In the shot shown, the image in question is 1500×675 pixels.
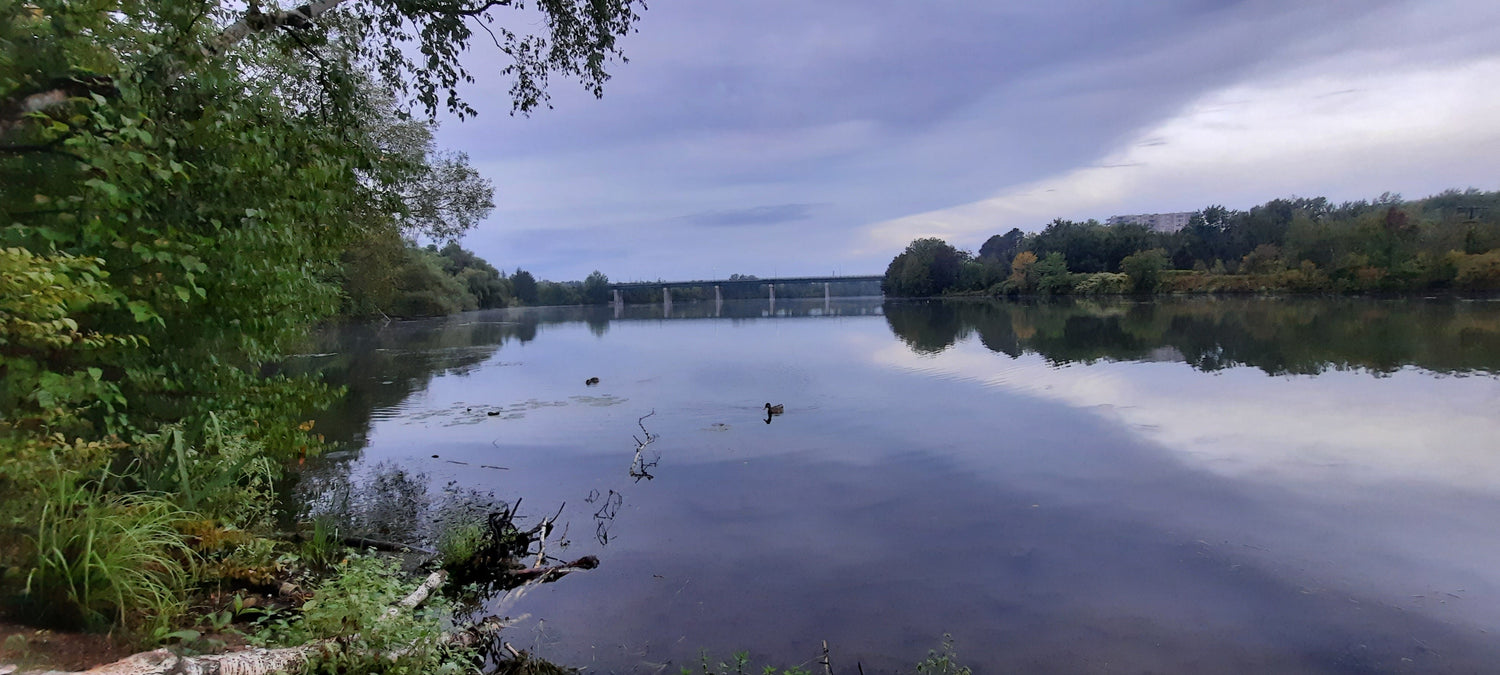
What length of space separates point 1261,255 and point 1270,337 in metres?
61.7

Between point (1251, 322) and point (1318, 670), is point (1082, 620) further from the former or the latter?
point (1251, 322)

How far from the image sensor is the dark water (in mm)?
6602

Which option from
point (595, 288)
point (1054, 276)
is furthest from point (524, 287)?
point (1054, 276)

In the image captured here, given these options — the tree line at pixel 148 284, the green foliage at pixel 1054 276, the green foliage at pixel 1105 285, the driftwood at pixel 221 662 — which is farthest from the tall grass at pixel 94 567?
the green foliage at pixel 1054 276

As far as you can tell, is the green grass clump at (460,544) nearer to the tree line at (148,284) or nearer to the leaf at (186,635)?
the tree line at (148,284)

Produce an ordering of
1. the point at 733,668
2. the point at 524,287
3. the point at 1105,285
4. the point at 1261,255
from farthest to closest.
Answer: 1. the point at 524,287
2. the point at 1105,285
3. the point at 1261,255
4. the point at 733,668

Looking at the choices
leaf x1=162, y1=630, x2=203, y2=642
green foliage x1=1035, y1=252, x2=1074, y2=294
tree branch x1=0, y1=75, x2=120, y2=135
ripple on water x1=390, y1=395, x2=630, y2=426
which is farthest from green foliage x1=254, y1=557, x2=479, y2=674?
green foliage x1=1035, y1=252, x2=1074, y2=294

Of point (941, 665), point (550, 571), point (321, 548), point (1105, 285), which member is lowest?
point (941, 665)

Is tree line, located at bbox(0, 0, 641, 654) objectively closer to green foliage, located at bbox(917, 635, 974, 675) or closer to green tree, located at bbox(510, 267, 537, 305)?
green foliage, located at bbox(917, 635, 974, 675)

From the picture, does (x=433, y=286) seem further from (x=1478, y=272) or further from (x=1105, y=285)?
(x=1478, y=272)

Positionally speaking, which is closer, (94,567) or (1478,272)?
(94,567)

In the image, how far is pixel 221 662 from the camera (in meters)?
4.01

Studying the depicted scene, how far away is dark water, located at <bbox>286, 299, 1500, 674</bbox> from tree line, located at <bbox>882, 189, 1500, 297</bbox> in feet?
176

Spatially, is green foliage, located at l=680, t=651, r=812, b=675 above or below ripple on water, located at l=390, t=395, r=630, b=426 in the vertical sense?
below
